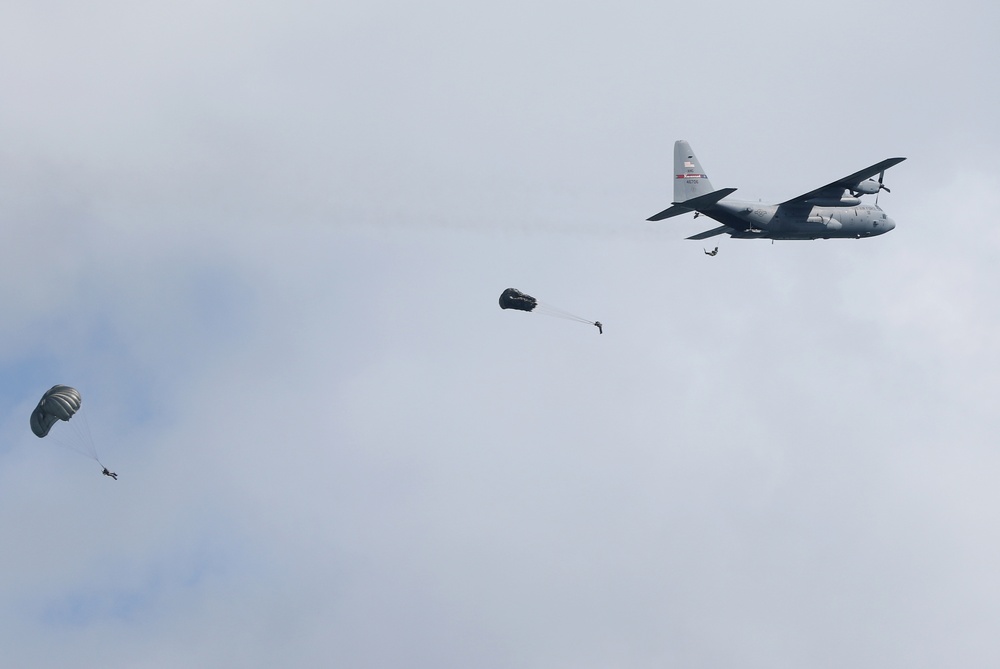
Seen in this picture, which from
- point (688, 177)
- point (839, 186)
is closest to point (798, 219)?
point (839, 186)

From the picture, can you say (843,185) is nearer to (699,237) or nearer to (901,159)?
(901,159)

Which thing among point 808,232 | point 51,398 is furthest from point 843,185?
point 51,398

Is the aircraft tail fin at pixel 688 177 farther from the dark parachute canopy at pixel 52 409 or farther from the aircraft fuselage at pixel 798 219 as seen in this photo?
the dark parachute canopy at pixel 52 409

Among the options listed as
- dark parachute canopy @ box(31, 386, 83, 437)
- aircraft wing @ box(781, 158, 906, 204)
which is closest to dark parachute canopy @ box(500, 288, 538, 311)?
aircraft wing @ box(781, 158, 906, 204)

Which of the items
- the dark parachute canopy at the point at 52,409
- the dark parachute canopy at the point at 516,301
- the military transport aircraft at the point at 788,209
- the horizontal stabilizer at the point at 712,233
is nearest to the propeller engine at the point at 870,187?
the military transport aircraft at the point at 788,209

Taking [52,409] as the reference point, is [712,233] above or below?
above

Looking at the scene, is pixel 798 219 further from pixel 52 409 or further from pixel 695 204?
pixel 52 409
